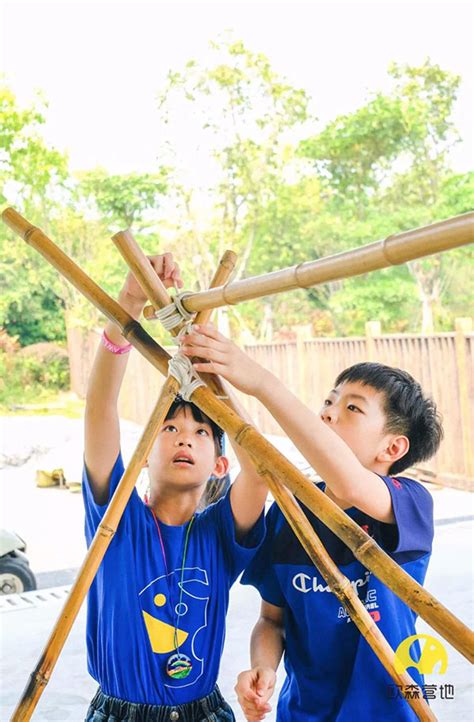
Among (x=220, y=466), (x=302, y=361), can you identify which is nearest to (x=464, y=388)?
(x=302, y=361)

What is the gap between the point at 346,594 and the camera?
103cm

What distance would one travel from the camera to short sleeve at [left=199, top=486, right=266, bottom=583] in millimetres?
1270

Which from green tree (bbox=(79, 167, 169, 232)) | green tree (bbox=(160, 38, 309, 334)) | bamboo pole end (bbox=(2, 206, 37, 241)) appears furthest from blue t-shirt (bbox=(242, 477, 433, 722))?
green tree (bbox=(160, 38, 309, 334))

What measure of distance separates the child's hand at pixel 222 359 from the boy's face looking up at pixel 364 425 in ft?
0.73

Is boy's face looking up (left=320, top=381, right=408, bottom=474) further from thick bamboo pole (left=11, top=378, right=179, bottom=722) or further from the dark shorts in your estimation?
the dark shorts

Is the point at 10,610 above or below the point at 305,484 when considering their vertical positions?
above

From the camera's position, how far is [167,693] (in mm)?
1216

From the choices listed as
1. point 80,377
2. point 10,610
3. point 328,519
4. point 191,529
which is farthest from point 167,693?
point 80,377

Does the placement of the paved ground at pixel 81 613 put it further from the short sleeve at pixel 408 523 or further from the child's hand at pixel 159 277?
the child's hand at pixel 159 277

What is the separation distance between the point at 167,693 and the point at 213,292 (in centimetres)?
53

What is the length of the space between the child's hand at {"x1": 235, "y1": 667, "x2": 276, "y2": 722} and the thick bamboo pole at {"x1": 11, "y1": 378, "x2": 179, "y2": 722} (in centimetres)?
23

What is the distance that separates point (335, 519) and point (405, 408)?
32 cm

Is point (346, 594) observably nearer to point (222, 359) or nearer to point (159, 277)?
point (222, 359)

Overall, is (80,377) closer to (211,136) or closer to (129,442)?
(129,442)
